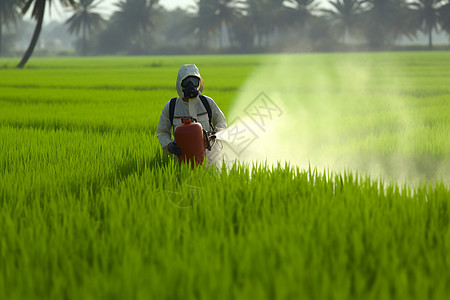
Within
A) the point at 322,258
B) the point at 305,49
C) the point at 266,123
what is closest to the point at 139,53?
the point at 305,49

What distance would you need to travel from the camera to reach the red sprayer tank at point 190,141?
301cm

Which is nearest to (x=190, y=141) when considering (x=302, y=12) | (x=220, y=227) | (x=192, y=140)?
(x=192, y=140)

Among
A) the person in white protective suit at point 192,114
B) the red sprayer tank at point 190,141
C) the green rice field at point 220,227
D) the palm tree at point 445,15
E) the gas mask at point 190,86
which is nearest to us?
the green rice field at point 220,227

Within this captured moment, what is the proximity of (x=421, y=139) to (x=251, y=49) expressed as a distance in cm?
5572

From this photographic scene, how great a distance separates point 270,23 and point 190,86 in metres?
57.9

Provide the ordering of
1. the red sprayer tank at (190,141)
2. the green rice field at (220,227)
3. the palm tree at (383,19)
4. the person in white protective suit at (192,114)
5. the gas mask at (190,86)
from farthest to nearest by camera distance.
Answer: the palm tree at (383,19) → the person in white protective suit at (192,114) → the gas mask at (190,86) → the red sprayer tank at (190,141) → the green rice field at (220,227)

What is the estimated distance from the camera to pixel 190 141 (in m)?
3.07

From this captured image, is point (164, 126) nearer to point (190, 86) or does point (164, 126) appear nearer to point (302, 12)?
point (190, 86)

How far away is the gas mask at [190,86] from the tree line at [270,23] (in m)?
54.8

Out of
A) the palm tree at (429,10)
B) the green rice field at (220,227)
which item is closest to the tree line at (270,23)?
the palm tree at (429,10)

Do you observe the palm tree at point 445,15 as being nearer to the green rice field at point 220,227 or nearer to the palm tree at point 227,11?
the palm tree at point 227,11

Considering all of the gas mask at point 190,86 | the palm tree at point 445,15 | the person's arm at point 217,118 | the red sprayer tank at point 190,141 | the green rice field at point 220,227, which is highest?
the palm tree at point 445,15

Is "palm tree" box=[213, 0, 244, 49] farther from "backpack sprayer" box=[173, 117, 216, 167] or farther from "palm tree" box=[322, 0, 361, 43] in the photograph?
"backpack sprayer" box=[173, 117, 216, 167]

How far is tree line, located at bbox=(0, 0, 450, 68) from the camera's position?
189 ft
